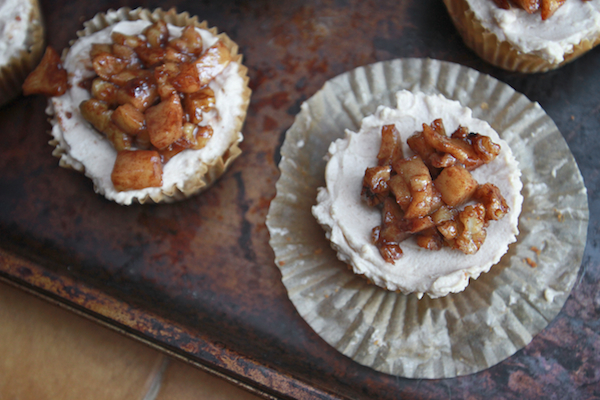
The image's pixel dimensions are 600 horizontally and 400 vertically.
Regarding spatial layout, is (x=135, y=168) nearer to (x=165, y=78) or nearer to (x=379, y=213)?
(x=165, y=78)

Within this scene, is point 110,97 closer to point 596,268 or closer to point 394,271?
point 394,271

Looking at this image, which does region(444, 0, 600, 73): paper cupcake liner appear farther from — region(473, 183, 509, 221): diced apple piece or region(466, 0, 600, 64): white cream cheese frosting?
region(473, 183, 509, 221): diced apple piece

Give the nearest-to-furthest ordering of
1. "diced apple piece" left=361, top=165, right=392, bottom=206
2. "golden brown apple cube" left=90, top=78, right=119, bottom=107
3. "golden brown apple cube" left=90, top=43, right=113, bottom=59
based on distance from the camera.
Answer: "diced apple piece" left=361, top=165, right=392, bottom=206, "golden brown apple cube" left=90, top=78, right=119, bottom=107, "golden brown apple cube" left=90, top=43, right=113, bottom=59

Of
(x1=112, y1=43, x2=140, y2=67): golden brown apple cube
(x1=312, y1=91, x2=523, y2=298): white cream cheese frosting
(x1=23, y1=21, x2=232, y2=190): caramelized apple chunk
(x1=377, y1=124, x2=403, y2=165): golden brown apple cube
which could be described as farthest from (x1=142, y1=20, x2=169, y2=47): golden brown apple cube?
(x1=377, y1=124, x2=403, y2=165): golden brown apple cube

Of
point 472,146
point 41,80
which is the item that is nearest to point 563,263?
point 472,146

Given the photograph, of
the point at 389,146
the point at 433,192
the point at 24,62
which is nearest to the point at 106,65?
the point at 24,62

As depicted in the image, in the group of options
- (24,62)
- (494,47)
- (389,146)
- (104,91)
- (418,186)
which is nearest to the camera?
(418,186)
